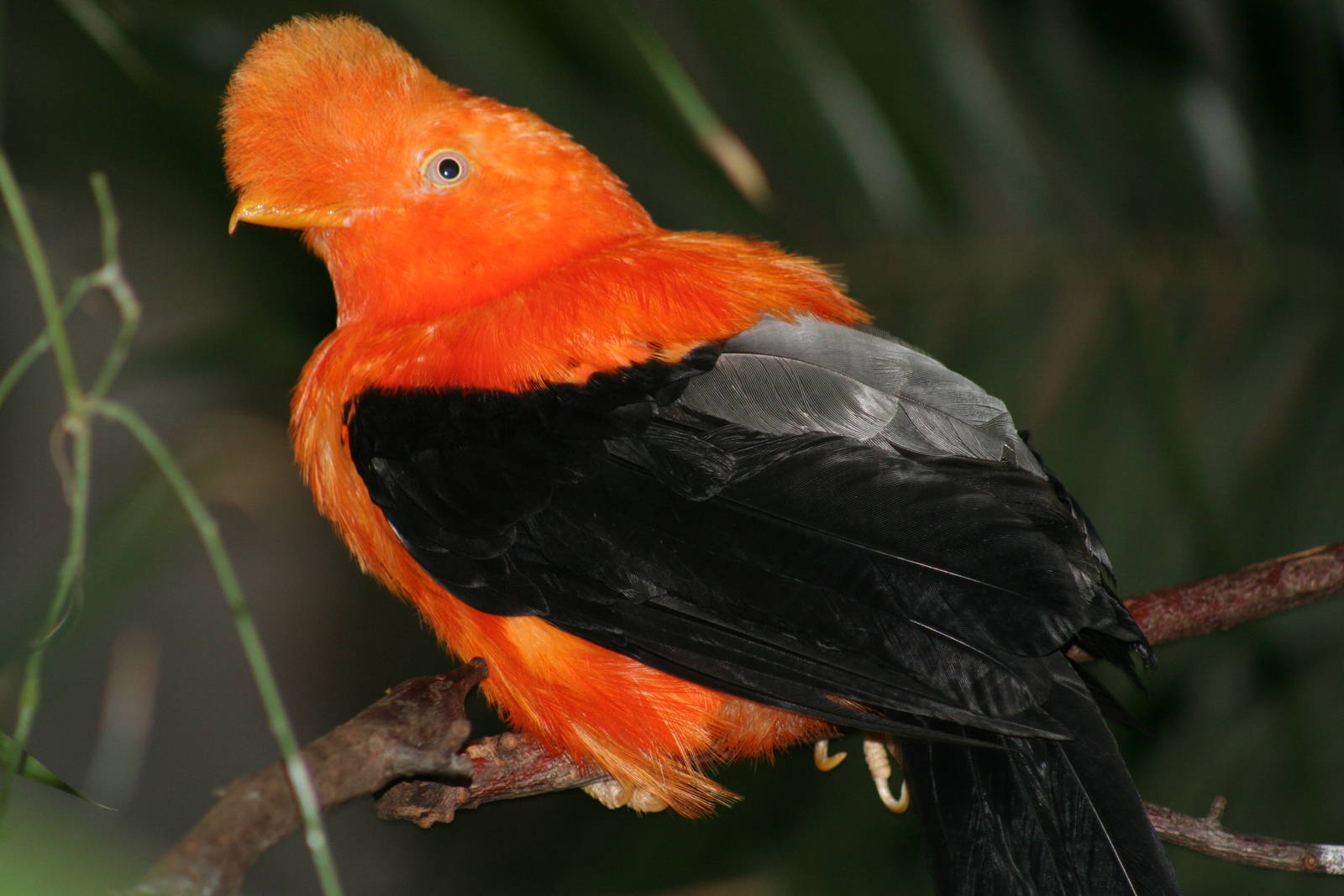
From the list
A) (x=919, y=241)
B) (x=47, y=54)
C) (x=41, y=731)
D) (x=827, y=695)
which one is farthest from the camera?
(x=41, y=731)

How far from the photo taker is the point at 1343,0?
2.28 metres

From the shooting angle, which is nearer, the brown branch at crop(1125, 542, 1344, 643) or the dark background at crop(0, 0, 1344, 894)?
the brown branch at crop(1125, 542, 1344, 643)

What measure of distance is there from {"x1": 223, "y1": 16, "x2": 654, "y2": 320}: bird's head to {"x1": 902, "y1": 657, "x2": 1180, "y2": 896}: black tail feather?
48.1 inches

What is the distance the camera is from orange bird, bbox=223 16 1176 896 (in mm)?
1708

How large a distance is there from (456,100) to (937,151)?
95 centimetres

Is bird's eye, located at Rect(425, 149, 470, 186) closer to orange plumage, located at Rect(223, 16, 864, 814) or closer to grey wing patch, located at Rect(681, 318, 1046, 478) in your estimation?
orange plumage, located at Rect(223, 16, 864, 814)

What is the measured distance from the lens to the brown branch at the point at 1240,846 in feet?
5.87

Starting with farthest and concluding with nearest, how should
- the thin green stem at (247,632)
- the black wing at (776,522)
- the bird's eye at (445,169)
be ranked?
the bird's eye at (445,169) → the black wing at (776,522) → the thin green stem at (247,632)

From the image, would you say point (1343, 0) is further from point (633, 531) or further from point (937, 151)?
point (633, 531)

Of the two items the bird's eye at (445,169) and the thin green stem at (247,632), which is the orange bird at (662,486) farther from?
the thin green stem at (247,632)

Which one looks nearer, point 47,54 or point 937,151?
point 47,54

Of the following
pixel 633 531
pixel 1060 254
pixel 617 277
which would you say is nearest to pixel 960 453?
pixel 633 531

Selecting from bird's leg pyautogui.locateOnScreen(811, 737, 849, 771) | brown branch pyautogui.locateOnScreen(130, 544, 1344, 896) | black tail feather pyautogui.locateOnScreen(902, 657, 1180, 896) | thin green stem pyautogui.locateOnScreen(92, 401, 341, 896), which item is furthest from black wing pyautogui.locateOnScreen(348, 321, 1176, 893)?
thin green stem pyautogui.locateOnScreen(92, 401, 341, 896)

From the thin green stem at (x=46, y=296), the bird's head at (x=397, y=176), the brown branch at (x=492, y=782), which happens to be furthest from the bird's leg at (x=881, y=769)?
the thin green stem at (x=46, y=296)
